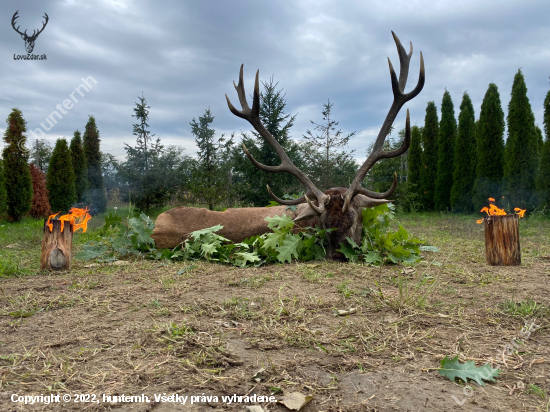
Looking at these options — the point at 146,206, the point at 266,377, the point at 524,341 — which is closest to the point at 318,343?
the point at 266,377

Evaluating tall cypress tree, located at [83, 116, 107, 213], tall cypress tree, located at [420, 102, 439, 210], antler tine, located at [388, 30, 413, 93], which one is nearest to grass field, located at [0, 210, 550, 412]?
antler tine, located at [388, 30, 413, 93]

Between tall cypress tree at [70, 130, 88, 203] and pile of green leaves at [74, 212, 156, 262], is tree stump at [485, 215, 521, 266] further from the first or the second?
tall cypress tree at [70, 130, 88, 203]

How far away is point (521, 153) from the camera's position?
11.5 m

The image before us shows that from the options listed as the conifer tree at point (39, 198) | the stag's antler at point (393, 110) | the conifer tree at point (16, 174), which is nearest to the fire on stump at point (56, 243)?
the stag's antler at point (393, 110)

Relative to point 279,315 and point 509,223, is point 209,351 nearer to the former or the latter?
point 279,315

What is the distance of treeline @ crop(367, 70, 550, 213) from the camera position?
11.5 m

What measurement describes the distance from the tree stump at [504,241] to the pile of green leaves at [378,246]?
0.87 metres

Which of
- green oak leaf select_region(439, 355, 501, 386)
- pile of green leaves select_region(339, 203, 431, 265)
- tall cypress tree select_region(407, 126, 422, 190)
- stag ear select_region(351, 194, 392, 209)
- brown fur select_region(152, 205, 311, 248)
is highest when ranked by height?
tall cypress tree select_region(407, 126, 422, 190)

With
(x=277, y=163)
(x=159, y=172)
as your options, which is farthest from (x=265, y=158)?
(x=159, y=172)

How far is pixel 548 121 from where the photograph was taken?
11.4 m

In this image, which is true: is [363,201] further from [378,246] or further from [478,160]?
[478,160]

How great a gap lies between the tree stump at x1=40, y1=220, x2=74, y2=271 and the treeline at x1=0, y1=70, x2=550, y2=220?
687 cm

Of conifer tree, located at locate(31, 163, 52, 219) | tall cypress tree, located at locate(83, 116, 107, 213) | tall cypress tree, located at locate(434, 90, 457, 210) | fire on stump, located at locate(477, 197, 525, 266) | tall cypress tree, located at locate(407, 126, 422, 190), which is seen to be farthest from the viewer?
tall cypress tree, located at locate(407, 126, 422, 190)

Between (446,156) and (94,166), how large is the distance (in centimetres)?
1438
